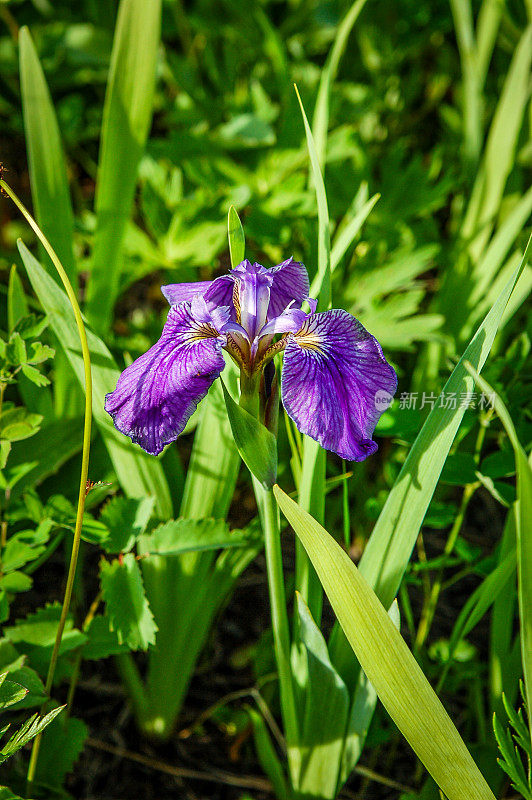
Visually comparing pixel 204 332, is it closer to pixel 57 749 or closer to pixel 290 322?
pixel 290 322

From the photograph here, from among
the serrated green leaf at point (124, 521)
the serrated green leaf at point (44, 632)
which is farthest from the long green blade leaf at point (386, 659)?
the serrated green leaf at point (44, 632)

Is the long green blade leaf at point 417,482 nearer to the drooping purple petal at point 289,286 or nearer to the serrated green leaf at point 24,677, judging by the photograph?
the drooping purple petal at point 289,286

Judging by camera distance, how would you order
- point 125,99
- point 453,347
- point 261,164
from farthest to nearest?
1. point 261,164
2. point 453,347
3. point 125,99

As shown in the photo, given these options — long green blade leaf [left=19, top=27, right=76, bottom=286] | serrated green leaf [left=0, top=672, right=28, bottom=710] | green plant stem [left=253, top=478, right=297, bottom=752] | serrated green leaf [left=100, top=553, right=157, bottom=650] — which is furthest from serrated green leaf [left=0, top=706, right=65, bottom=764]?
long green blade leaf [left=19, top=27, right=76, bottom=286]

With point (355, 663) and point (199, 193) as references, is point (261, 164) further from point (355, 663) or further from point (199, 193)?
point (355, 663)

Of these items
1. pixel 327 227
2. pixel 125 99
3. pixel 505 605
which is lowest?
pixel 505 605

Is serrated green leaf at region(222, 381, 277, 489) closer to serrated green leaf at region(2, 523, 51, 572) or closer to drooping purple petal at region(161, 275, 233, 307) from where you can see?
drooping purple petal at region(161, 275, 233, 307)

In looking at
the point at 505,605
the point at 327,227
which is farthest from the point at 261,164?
the point at 505,605
